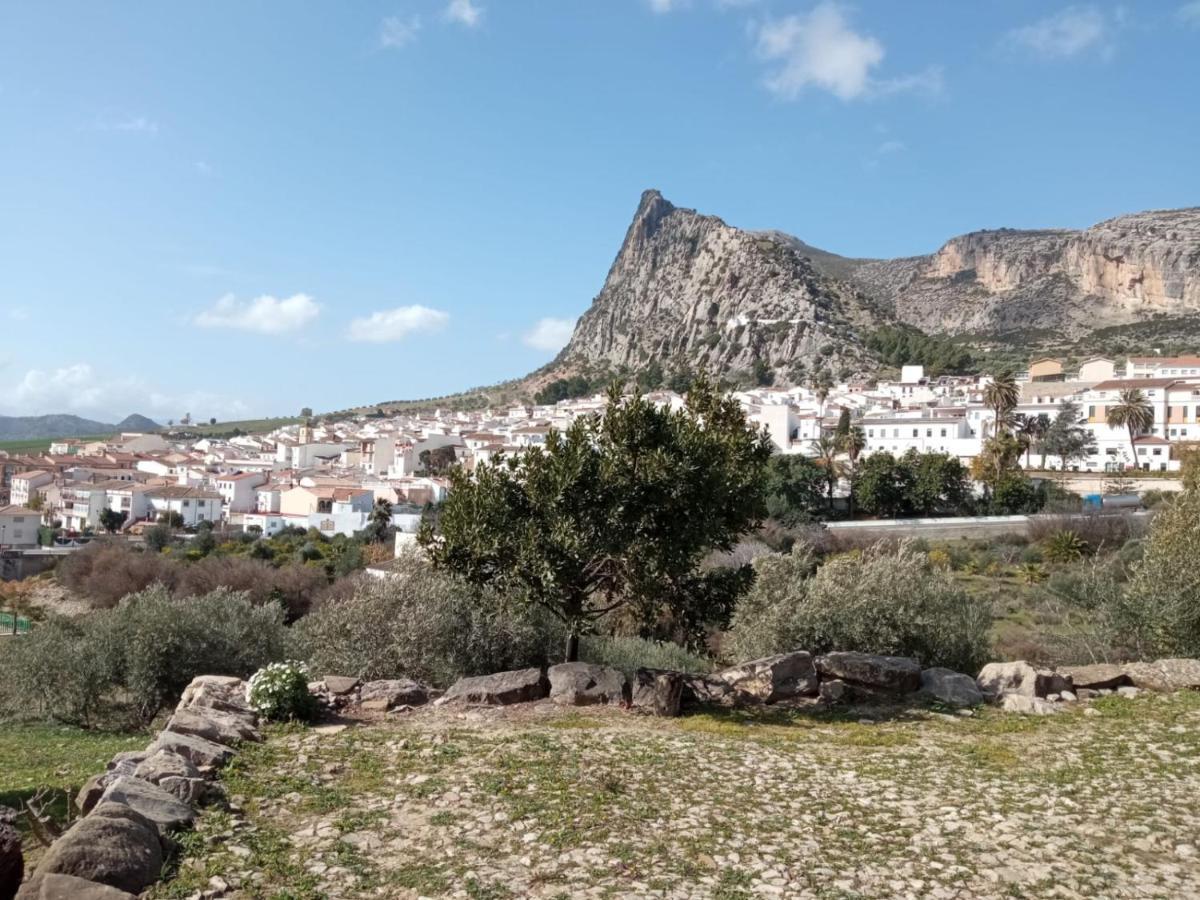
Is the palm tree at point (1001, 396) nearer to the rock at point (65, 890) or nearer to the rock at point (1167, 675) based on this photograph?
the rock at point (1167, 675)

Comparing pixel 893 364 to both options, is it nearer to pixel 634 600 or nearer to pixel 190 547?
pixel 190 547

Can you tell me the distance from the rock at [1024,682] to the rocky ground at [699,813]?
6.11 feet

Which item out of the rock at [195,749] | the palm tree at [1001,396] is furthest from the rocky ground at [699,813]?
the palm tree at [1001,396]

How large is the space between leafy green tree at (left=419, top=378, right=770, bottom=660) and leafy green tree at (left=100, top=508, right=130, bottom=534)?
7878 cm

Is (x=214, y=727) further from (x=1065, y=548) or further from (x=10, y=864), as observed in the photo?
(x=1065, y=548)

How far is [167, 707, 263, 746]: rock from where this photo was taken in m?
9.59

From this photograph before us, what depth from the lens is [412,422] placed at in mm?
140000

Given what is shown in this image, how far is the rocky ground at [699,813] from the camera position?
6.33 metres

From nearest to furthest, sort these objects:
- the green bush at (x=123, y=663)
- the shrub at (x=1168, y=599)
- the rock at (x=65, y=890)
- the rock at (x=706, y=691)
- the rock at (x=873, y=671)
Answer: the rock at (x=65, y=890) → the rock at (x=706, y=691) → the rock at (x=873, y=671) → the shrub at (x=1168, y=599) → the green bush at (x=123, y=663)

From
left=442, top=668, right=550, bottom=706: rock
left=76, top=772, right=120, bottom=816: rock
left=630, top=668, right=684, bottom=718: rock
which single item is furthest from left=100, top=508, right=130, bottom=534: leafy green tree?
left=76, top=772, right=120, bottom=816: rock

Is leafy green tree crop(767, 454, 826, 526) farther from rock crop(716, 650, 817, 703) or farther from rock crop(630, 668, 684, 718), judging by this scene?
rock crop(630, 668, 684, 718)

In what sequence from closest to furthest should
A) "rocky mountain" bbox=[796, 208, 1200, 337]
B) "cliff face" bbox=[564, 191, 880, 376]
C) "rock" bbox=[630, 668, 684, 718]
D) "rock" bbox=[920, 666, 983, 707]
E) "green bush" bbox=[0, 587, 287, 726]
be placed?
"rock" bbox=[630, 668, 684, 718], "rock" bbox=[920, 666, 983, 707], "green bush" bbox=[0, 587, 287, 726], "cliff face" bbox=[564, 191, 880, 376], "rocky mountain" bbox=[796, 208, 1200, 337]

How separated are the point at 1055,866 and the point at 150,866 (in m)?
6.82

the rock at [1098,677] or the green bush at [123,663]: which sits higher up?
the rock at [1098,677]
